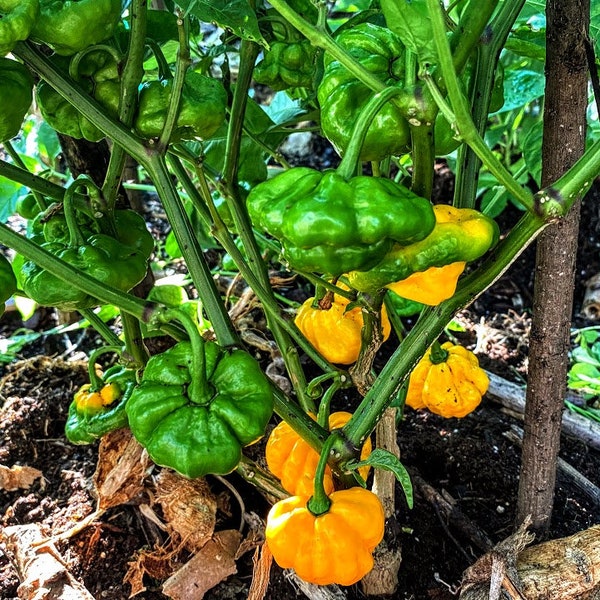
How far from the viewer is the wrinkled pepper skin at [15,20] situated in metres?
0.61

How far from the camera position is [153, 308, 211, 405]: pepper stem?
70 centimetres

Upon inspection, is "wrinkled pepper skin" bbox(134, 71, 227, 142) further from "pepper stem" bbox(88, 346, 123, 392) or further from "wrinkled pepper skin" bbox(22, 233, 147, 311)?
"pepper stem" bbox(88, 346, 123, 392)

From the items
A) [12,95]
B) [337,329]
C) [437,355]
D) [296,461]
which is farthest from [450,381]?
[12,95]

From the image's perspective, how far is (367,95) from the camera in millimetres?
694

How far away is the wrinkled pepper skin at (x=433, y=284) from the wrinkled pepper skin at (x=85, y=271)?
336 millimetres

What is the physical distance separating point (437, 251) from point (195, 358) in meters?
0.27

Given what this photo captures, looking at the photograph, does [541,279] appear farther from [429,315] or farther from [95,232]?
[95,232]

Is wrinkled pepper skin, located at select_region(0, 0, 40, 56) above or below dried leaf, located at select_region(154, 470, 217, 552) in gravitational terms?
above

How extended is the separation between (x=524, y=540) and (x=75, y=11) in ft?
2.83

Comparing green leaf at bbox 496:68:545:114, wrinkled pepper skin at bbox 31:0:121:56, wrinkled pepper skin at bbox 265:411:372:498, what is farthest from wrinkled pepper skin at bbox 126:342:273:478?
green leaf at bbox 496:68:545:114

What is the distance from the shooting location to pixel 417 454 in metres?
1.38

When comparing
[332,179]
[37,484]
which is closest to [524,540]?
[332,179]

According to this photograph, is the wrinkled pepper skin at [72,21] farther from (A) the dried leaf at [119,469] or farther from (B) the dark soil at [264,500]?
(B) the dark soil at [264,500]

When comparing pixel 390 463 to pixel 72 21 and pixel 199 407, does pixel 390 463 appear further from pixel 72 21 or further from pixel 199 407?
pixel 72 21
